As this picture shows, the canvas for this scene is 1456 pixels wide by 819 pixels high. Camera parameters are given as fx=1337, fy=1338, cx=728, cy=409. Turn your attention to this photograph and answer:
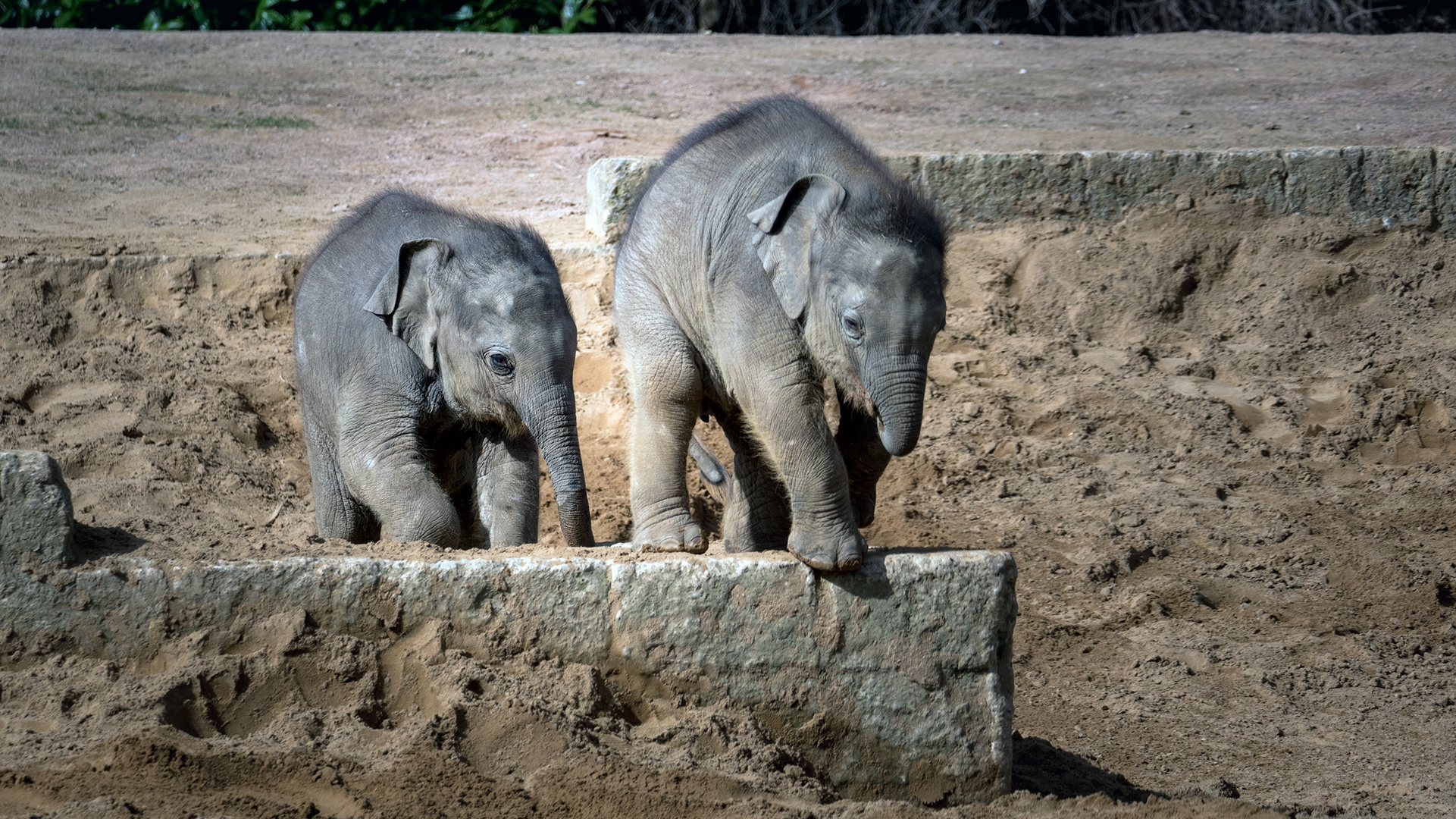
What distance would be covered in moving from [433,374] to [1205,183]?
5322 mm

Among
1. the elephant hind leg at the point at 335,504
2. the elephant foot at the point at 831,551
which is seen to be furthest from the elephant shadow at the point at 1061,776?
the elephant hind leg at the point at 335,504

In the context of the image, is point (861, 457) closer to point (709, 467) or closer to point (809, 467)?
point (809, 467)

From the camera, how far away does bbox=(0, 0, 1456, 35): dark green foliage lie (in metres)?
15.3

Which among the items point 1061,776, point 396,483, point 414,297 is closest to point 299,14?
point 414,297

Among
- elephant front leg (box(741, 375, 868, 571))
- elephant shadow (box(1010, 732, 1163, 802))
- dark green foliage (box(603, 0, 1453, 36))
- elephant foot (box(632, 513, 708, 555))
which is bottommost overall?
elephant shadow (box(1010, 732, 1163, 802))

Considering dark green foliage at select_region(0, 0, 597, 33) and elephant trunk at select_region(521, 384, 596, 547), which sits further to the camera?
dark green foliage at select_region(0, 0, 597, 33)

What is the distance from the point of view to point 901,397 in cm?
404

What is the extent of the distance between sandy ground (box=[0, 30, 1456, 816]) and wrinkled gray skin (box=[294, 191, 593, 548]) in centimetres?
58

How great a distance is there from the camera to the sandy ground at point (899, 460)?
3703 mm

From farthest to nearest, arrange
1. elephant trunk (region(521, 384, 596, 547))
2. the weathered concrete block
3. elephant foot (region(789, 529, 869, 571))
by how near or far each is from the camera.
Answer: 1. the weathered concrete block
2. elephant trunk (region(521, 384, 596, 547))
3. elephant foot (region(789, 529, 869, 571))

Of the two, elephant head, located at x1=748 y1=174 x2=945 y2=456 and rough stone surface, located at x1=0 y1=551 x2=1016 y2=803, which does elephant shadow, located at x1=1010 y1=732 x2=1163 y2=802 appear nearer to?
rough stone surface, located at x1=0 y1=551 x2=1016 y2=803

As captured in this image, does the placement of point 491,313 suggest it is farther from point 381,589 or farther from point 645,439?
point 381,589

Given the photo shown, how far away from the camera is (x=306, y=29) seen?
15430mm

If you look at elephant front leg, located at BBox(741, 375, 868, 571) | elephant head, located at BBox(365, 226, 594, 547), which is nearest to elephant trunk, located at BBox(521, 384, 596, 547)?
elephant head, located at BBox(365, 226, 594, 547)
